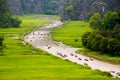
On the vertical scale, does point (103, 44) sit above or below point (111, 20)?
below

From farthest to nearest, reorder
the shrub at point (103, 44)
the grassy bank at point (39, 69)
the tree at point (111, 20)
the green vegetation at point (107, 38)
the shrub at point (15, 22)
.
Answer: the shrub at point (15, 22) → the tree at point (111, 20) → the shrub at point (103, 44) → the green vegetation at point (107, 38) → the grassy bank at point (39, 69)

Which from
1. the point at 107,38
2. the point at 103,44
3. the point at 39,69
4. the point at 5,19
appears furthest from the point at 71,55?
the point at 5,19

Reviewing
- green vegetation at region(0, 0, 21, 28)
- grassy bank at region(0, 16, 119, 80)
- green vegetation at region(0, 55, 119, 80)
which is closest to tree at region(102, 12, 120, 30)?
grassy bank at region(0, 16, 119, 80)

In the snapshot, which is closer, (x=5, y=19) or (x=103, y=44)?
(x=103, y=44)

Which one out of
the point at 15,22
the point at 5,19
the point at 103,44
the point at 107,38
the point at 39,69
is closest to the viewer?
the point at 39,69

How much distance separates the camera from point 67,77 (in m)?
53.1

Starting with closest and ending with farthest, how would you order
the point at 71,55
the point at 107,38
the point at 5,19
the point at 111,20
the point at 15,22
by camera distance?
the point at 107,38
the point at 71,55
the point at 111,20
the point at 5,19
the point at 15,22

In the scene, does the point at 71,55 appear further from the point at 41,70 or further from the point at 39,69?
the point at 41,70

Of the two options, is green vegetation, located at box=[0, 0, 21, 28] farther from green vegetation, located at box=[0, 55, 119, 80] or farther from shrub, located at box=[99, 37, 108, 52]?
green vegetation, located at box=[0, 55, 119, 80]

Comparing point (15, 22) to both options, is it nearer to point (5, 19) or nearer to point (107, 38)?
point (5, 19)

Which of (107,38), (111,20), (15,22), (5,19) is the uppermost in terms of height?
(111,20)

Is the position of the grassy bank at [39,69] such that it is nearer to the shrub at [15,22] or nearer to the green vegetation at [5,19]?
the green vegetation at [5,19]

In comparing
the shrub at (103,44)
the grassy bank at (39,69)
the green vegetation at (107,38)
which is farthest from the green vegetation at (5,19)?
the shrub at (103,44)

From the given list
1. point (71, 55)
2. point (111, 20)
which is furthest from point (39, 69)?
point (111, 20)
